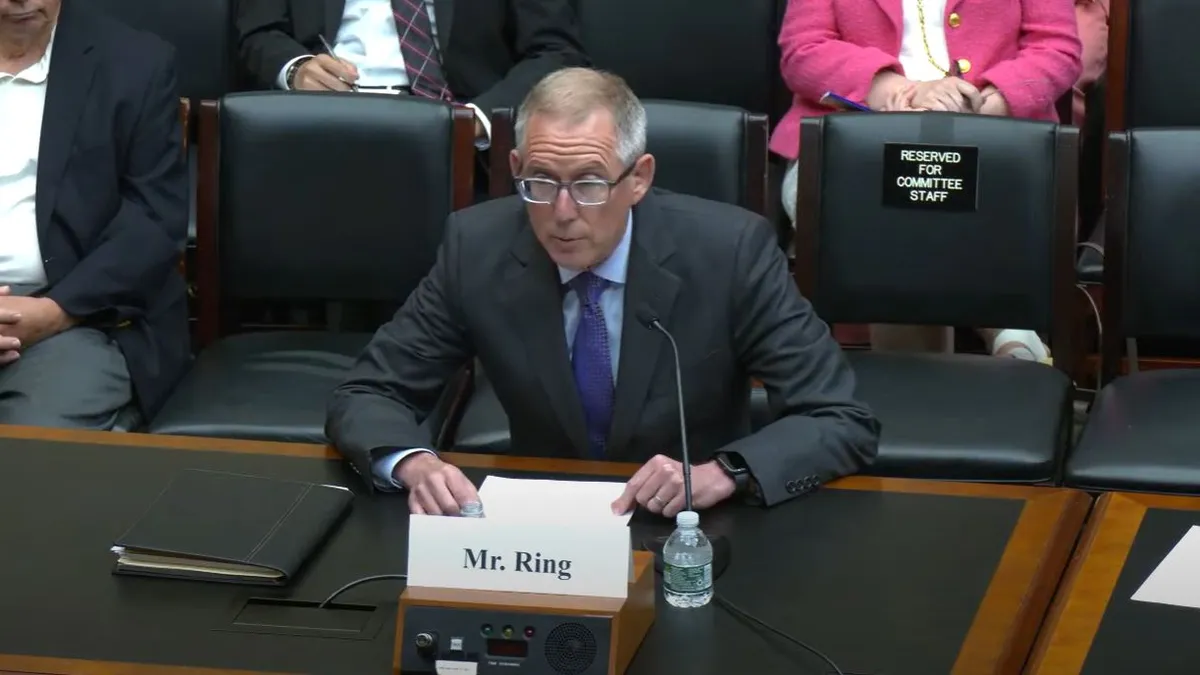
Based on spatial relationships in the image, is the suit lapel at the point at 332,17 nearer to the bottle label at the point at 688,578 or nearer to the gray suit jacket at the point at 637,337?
the gray suit jacket at the point at 637,337

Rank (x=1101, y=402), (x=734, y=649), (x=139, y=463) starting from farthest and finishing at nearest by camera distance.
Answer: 1. (x=1101, y=402)
2. (x=139, y=463)
3. (x=734, y=649)

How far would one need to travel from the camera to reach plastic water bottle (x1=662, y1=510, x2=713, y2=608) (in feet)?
5.93

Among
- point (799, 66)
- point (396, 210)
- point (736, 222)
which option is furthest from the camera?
point (799, 66)

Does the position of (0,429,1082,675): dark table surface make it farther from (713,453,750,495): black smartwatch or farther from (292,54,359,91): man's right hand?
(292,54,359,91): man's right hand

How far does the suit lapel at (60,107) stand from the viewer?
3.13 metres

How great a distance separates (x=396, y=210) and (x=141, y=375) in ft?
1.74

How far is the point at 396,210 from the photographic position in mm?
3156

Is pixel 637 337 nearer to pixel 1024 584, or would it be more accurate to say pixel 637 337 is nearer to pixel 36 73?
pixel 1024 584

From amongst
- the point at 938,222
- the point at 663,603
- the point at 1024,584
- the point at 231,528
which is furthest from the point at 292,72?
the point at 1024,584

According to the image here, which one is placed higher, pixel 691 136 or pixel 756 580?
pixel 691 136

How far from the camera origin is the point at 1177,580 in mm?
1860

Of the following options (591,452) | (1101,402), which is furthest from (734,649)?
(1101,402)

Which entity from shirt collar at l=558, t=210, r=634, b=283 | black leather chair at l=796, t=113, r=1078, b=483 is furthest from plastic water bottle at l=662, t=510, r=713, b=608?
black leather chair at l=796, t=113, r=1078, b=483

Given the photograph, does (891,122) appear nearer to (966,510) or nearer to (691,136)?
(691,136)
